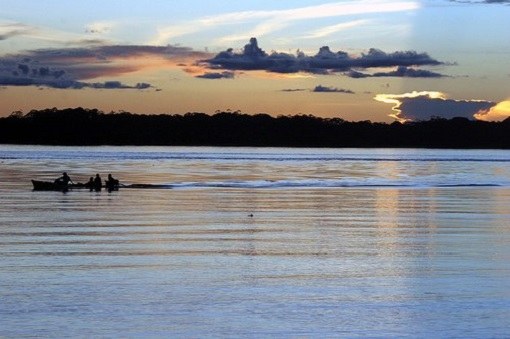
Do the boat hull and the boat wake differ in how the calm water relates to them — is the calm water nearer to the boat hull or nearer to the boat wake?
the boat hull

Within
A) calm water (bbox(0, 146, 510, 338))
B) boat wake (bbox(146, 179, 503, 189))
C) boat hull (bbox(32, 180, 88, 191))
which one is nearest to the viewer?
calm water (bbox(0, 146, 510, 338))

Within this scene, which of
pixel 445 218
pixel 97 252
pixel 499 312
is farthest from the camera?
pixel 445 218

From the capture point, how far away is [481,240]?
1265 inches

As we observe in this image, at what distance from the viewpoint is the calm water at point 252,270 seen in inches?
723

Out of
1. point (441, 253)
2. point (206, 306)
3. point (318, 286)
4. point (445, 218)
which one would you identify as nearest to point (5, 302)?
point (206, 306)

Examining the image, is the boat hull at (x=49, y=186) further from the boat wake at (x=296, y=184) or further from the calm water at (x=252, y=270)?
the calm water at (x=252, y=270)

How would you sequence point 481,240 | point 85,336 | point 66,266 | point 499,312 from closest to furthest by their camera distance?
point 85,336, point 499,312, point 66,266, point 481,240

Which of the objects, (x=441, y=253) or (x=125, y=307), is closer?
(x=125, y=307)

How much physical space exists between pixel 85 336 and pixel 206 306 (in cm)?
352

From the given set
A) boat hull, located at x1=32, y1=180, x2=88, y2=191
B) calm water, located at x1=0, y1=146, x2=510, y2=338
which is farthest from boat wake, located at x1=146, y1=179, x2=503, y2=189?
calm water, located at x1=0, y1=146, x2=510, y2=338

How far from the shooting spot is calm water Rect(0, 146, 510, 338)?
18375 millimetres

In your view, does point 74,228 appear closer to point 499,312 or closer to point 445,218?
→ point 445,218

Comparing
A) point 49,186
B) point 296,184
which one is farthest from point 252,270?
point 296,184

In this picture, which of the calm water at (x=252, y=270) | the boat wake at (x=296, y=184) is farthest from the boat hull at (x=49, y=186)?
the calm water at (x=252, y=270)
